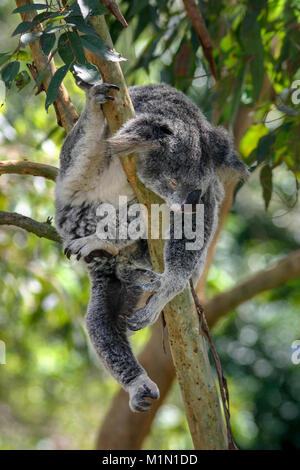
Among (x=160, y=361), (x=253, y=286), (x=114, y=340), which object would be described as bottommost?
(x=160, y=361)

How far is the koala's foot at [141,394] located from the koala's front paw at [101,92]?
1152mm

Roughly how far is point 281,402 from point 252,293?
2.70 m

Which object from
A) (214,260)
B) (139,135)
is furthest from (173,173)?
(214,260)

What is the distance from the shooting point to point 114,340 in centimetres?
297

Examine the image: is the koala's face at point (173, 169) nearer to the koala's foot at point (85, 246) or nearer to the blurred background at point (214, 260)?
the koala's foot at point (85, 246)

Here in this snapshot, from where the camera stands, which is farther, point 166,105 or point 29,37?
point 166,105

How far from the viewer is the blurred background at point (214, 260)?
3.89m

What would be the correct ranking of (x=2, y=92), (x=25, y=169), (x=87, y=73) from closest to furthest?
(x=87, y=73)
(x=2, y=92)
(x=25, y=169)

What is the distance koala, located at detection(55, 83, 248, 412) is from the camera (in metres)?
2.46

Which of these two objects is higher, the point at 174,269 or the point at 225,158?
the point at 225,158

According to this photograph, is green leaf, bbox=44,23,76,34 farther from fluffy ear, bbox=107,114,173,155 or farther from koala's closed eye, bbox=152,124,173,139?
koala's closed eye, bbox=152,124,173,139

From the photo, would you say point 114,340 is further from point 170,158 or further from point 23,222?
point 170,158

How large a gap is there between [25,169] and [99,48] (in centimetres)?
107

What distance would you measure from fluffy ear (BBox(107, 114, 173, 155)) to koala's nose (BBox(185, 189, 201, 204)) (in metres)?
0.23
